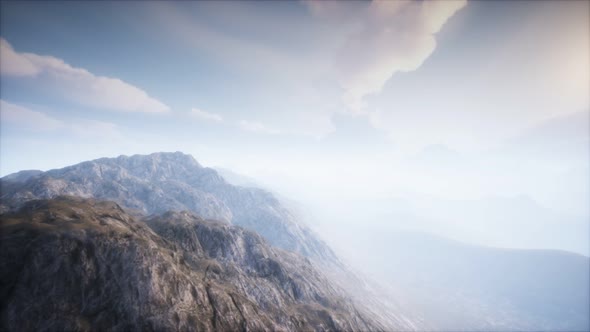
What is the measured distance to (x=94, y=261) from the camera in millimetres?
78875

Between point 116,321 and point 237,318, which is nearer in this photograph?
point 116,321

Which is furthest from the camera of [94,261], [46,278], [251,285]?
[251,285]

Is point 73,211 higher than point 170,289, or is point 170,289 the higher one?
point 73,211

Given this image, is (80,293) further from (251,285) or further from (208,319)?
(251,285)

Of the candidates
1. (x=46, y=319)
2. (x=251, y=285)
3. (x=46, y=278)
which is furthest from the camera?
(x=251, y=285)

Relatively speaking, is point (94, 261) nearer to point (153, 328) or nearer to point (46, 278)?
point (46, 278)

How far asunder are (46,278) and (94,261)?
11.2 m

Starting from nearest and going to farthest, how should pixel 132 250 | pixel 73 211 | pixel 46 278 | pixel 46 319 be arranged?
pixel 46 319
pixel 46 278
pixel 132 250
pixel 73 211

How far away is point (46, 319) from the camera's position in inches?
2571

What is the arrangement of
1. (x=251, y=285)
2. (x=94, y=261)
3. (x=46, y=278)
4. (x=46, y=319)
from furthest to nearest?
(x=251, y=285) → (x=94, y=261) → (x=46, y=278) → (x=46, y=319)

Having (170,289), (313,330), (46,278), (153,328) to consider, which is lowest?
(313,330)

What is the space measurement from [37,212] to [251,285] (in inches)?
4547

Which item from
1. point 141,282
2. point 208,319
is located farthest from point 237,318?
point 141,282

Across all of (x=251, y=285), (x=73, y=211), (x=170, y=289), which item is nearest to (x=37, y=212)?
(x=73, y=211)
